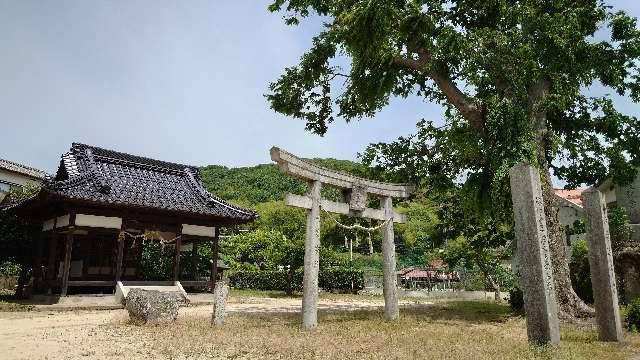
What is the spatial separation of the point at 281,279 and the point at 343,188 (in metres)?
19.1

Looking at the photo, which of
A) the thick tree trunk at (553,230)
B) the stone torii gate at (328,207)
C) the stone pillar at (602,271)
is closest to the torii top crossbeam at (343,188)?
the stone torii gate at (328,207)

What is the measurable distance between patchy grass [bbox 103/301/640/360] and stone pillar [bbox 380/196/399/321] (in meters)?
0.53

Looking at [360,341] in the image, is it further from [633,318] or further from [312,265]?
[633,318]

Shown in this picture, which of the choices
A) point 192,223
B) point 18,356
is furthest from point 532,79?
point 192,223

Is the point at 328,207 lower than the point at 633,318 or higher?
higher

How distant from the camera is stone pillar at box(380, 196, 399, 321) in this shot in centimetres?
1250

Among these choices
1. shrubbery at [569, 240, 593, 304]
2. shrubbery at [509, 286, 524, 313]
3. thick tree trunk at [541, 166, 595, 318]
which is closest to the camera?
thick tree trunk at [541, 166, 595, 318]

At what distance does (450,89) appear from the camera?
47.4ft

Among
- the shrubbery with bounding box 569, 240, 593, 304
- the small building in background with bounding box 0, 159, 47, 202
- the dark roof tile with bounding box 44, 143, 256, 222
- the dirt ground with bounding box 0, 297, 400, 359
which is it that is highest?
the small building in background with bounding box 0, 159, 47, 202

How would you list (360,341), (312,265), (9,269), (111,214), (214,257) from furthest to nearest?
(9,269)
(214,257)
(111,214)
(312,265)
(360,341)

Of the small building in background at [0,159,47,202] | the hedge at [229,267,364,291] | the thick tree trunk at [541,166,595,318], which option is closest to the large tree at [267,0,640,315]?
the thick tree trunk at [541,166,595,318]

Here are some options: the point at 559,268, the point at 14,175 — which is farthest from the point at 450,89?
the point at 14,175

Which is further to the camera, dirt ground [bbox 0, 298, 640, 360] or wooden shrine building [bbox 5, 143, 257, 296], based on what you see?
wooden shrine building [bbox 5, 143, 257, 296]

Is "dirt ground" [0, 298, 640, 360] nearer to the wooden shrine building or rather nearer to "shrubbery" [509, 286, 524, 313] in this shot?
"shrubbery" [509, 286, 524, 313]
